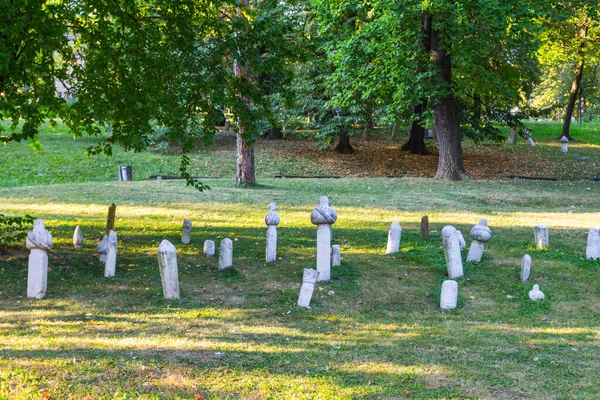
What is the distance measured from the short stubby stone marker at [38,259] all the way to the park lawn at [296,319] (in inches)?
9.6

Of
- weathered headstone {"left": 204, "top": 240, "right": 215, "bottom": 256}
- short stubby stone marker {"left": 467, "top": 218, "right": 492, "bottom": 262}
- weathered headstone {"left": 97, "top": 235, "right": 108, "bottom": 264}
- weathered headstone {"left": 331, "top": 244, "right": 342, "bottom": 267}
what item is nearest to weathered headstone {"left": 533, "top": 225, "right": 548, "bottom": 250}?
short stubby stone marker {"left": 467, "top": 218, "right": 492, "bottom": 262}

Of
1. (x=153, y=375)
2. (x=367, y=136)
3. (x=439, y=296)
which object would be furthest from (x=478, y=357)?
(x=367, y=136)

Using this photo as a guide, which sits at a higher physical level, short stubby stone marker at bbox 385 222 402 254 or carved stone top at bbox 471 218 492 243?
carved stone top at bbox 471 218 492 243

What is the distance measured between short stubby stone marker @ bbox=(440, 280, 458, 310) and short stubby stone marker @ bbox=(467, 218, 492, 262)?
2.20 metres

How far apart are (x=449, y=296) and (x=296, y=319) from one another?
2.44 meters

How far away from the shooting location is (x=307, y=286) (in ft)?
30.9

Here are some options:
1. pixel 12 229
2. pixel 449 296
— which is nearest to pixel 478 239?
pixel 449 296

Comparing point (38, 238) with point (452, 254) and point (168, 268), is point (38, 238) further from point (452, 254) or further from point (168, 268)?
point (452, 254)

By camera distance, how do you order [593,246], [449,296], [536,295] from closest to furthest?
[449,296] < [536,295] < [593,246]

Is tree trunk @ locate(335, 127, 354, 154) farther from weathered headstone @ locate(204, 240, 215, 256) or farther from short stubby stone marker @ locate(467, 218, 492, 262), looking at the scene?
weathered headstone @ locate(204, 240, 215, 256)

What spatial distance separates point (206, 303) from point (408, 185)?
15.2 m

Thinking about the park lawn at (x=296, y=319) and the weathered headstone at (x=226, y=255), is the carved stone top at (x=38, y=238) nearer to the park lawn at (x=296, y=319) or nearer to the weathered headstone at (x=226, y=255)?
the park lawn at (x=296, y=319)

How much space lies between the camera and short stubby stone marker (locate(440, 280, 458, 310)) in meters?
9.66

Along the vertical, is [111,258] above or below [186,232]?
below
